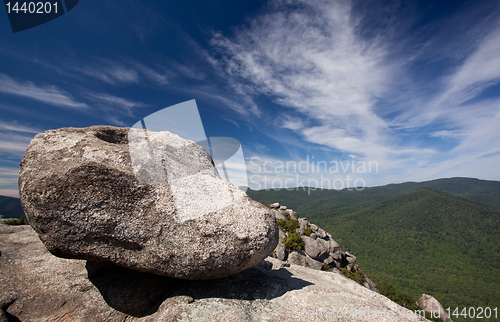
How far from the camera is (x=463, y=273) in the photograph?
109812mm

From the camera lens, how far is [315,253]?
82.2 feet

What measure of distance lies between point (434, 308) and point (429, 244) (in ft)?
528

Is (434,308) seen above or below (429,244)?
above

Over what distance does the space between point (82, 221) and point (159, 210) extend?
2039 millimetres

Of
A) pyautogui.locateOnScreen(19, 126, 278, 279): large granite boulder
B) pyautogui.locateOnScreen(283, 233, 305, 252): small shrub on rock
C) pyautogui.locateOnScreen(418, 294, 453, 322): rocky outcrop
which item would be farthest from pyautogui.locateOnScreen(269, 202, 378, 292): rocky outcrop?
pyautogui.locateOnScreen(19, 126, 278, 279): large granite boulder

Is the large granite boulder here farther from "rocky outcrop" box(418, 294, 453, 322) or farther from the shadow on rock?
"rocky outcrop" box(418, 294, 453, 322)

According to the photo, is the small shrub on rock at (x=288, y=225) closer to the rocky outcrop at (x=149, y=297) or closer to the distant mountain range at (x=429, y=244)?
the rocky outcrop at (x=149, y=297)

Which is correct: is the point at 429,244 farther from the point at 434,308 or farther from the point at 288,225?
the point at 434,308

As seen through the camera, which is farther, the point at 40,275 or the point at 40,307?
the point at 40,275

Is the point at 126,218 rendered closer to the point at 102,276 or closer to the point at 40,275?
the point at 102,276

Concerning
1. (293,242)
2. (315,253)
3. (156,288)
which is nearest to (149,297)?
(156,288)

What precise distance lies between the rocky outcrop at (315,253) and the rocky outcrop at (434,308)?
5.31 metres

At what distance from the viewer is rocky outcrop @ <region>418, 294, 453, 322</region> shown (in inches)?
599

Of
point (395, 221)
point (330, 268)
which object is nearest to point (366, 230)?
point (395, 221)
